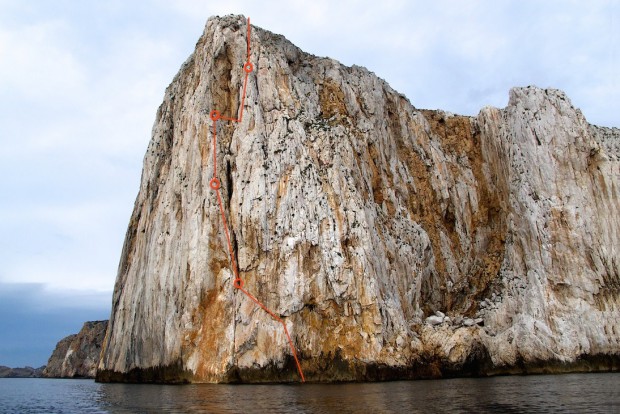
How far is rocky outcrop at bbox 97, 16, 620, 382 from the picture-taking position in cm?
4394

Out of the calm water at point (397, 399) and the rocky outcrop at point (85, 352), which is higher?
the rocky outcrop at point (85, 352)

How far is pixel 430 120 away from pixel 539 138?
14057mm

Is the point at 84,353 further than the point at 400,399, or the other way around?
the point at 84,353

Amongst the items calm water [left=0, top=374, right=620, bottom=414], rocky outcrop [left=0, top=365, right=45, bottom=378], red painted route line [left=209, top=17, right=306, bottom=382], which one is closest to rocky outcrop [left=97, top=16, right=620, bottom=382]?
red painted route line [left=209, top=17, right=306, bottom=382]

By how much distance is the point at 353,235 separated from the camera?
46.6m

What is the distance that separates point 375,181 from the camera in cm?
5669

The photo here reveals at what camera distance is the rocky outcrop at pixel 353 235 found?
144 ft

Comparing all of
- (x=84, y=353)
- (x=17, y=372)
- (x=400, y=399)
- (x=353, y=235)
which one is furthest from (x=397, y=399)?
(x=17, y=372)

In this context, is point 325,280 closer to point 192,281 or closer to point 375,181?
point 192,281

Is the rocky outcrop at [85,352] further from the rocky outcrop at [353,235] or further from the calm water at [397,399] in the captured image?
the calm water at [397,399]

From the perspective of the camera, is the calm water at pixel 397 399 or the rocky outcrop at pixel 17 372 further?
the rocky outcrop at pixel 17 372

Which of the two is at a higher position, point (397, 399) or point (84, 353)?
point (84, 353)

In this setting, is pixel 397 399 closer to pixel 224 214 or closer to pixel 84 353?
pixel 224 214

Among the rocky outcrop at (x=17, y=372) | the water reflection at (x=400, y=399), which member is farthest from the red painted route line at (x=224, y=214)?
the rocky outcrop at (x=17, y=372)
